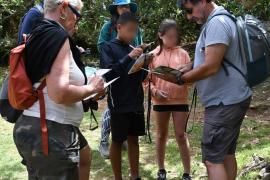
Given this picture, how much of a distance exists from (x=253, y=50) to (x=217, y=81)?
358 mm

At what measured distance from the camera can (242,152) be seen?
222 inches

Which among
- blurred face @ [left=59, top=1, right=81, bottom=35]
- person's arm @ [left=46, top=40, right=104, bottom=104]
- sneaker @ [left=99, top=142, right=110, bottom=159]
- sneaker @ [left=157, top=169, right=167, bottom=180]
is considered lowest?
sneaker @ [left=99, top=142, right=110, bottom=159]

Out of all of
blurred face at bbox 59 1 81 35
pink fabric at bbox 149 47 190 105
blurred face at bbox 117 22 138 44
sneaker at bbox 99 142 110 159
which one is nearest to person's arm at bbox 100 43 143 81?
blurred face at bbox 117 22 138 44

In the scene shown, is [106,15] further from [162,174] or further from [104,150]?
[162,174]

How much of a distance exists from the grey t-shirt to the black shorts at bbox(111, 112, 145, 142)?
1.14 m

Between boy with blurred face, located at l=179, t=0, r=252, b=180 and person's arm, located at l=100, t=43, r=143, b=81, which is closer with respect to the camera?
boy with blurred face, located at l=179, t=0, r=252, b=180

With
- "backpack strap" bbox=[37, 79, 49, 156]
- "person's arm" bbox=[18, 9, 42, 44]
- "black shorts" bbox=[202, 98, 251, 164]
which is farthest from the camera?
"person's arm" bbox=[18, 9, 42, 44]

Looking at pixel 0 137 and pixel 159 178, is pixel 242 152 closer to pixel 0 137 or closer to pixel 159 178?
pixel 159 178

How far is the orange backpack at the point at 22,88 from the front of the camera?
9.07 ft

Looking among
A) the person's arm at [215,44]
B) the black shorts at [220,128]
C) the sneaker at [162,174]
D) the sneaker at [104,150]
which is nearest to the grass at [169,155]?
the sneaker at [104,150]

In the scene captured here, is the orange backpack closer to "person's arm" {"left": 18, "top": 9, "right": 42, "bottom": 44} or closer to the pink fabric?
"person's arm" {"left": 18, "top": 9, "right": 42, "bottom": 44}

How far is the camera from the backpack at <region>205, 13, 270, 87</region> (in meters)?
3.43

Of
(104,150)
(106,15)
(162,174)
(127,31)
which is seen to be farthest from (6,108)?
(106,15)

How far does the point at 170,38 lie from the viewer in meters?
4.71
